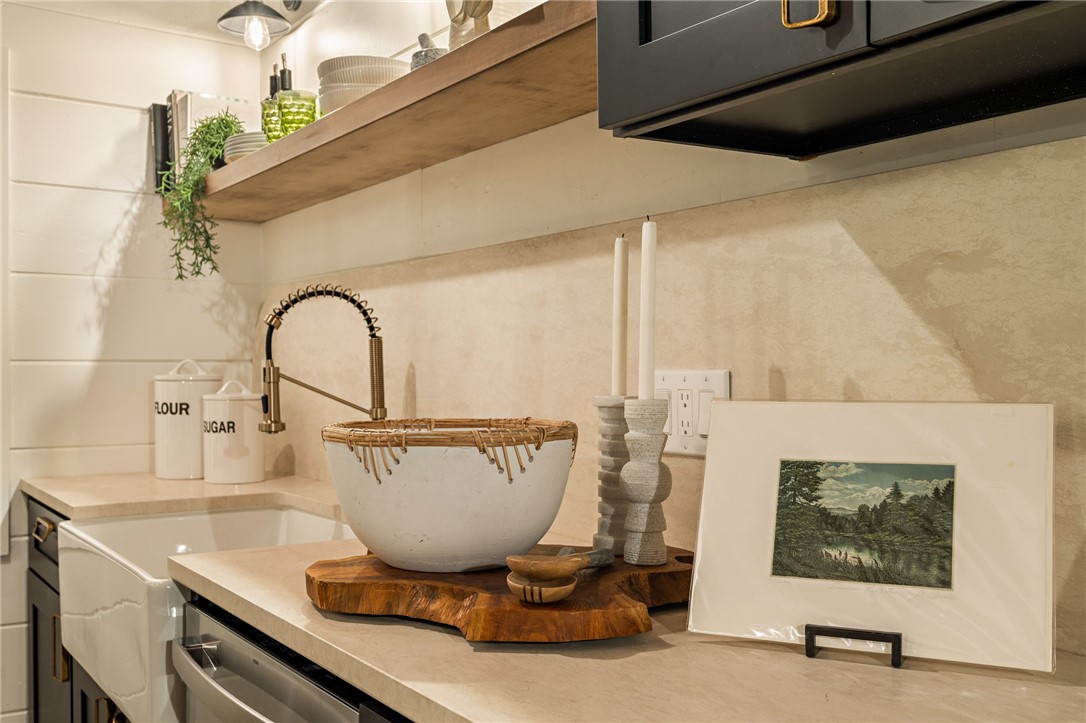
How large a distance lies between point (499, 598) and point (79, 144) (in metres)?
2.08

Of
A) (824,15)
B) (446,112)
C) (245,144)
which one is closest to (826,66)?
(824,15)

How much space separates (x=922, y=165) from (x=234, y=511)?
1.63 metres

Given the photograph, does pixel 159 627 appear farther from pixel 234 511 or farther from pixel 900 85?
pixel 900 85

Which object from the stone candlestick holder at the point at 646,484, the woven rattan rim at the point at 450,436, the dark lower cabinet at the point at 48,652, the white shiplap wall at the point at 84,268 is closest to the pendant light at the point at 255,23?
the white shiplap wall at the point at 84,268

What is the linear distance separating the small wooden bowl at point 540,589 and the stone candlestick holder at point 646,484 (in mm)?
164

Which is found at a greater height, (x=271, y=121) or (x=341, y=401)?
(x=271, y=121)

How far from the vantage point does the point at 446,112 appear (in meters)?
1.46

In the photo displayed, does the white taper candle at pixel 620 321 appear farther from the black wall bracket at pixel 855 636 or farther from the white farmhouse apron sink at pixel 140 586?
the white farmhouse apron sink at pixel 140 586

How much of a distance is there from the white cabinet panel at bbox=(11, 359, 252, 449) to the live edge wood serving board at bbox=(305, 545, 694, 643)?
1666mm

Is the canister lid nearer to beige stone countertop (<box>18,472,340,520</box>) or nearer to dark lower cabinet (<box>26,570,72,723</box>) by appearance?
beige stone countertop (<box>18,472,340,520</box>)

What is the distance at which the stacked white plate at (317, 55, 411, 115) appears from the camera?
170 cm

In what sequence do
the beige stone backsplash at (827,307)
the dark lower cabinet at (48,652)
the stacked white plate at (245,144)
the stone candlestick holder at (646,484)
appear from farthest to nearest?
the stacked white plate at (245,144), the dark lower cabinet at (48,652), the stone candlestick holder at (646,484), the beige stone backsplash at (827,307)

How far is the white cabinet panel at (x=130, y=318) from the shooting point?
7.85 ft

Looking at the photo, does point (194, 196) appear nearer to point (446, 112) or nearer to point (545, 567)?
point (446, 112)
